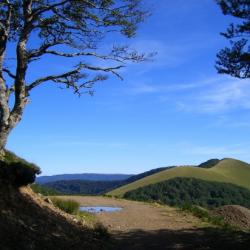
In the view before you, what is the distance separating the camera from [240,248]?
47.0 feet

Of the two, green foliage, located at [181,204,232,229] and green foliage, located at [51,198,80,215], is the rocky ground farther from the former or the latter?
green foliage, located at [181,204,232,229]

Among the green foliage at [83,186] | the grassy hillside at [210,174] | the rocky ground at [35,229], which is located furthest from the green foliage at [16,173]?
the green foliage at [83,186]

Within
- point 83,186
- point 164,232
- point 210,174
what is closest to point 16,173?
point 164,232

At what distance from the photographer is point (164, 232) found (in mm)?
17281

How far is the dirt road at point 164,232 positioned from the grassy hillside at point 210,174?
82.2 metres

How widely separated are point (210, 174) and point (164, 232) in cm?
11585

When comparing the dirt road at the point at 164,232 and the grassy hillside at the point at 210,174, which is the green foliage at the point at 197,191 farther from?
the dirt road at the point at 164,232

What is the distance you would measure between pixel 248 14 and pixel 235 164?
149104mm

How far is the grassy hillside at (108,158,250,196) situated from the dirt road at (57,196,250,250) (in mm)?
82231

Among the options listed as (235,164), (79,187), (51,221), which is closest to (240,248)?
(51,221)

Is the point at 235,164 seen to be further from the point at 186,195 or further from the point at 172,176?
the point at 186,195

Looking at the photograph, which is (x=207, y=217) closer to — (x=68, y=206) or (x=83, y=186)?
(x=68, y=206)

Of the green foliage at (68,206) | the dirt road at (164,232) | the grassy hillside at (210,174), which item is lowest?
the dirt road at (164,232)

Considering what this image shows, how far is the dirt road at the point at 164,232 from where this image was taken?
1496 cm
